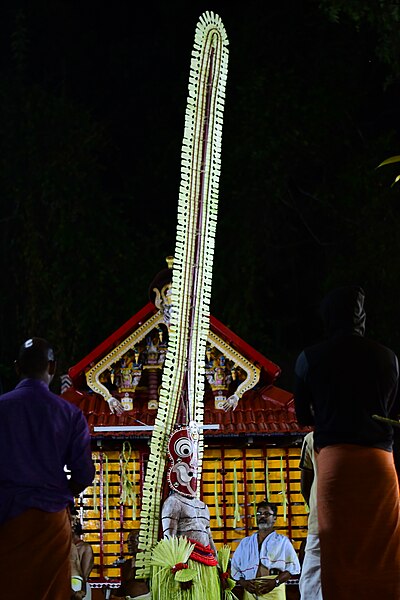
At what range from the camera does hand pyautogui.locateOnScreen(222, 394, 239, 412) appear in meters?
14.4

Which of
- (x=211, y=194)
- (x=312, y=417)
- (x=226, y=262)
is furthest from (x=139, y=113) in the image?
Answer: (x=312, y=417)

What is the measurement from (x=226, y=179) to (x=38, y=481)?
51.4ft

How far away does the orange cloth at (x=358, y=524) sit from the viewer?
4949 mm

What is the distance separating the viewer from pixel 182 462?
9.35 metres

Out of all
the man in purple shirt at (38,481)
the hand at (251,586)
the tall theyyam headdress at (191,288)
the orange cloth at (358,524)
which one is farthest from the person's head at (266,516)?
the orange cloth at (358,524)

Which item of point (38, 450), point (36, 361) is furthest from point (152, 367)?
point (38, 450)

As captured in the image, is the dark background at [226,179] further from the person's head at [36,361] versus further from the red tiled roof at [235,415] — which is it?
the person's head at [36,361]

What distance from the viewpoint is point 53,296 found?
19125 mm

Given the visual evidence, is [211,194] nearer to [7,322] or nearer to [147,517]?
[147,517]

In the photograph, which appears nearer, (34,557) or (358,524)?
(358,524)

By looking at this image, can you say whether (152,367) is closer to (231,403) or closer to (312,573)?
(231,403)

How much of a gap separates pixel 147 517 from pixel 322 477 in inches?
174

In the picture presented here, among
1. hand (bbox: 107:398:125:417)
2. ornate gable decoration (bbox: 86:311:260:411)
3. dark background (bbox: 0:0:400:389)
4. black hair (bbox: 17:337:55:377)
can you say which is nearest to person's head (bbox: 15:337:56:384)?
black hair (bbox: 17:337:55:377)

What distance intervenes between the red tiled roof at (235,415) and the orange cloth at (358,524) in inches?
350
